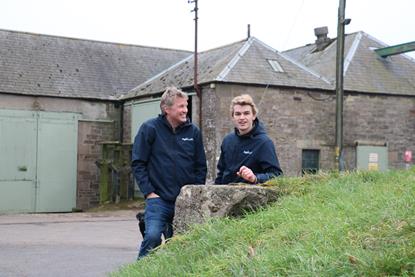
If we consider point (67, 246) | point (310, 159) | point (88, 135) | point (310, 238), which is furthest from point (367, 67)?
point (310, 238)

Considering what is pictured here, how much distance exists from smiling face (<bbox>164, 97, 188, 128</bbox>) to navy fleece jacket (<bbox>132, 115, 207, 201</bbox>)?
0.09 m

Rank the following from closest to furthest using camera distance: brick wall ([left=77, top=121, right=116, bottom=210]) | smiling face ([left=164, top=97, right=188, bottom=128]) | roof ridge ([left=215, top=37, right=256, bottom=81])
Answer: smiling face ([left=164, top=97, right=188, bottom=128]) < roof ridge ([left=215, top=37, right=256, bottom=81]) < brick wall ([left=77, top=121, right=116, bottom=210])

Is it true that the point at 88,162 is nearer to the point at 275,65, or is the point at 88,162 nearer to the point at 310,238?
the point at 275,65

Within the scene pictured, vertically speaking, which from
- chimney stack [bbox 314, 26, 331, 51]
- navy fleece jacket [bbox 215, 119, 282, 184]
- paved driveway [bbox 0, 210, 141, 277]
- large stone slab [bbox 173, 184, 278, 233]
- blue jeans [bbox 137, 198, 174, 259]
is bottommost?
paved driveway [bbox 0, 210, 141, 277]

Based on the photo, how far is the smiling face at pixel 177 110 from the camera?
5.20m

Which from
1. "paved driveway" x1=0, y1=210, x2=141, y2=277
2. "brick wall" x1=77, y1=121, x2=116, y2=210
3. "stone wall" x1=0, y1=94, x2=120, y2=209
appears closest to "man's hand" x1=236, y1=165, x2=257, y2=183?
"paved driveway" x1=0, y1=210, x2=141, y2=277

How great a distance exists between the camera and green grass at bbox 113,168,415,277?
3.04 meters

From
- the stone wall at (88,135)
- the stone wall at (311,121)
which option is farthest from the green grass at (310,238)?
the stone wall at (88,135)

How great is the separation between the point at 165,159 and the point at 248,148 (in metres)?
0.72

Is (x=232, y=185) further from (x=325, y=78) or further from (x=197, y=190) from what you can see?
(x=325, y=78)

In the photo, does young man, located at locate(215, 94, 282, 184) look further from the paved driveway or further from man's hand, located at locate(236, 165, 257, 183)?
the paved driveway

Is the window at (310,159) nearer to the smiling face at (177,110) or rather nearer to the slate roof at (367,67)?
the slate roof at (367,67)

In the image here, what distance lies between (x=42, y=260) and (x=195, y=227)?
217 inches

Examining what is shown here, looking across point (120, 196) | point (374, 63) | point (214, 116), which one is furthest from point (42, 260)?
point (374, 63)
